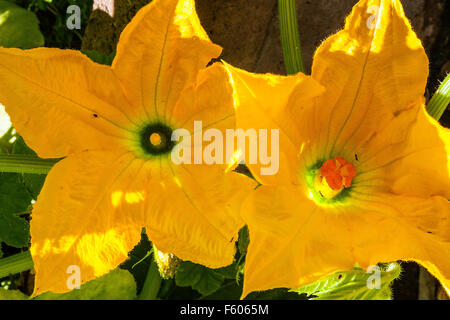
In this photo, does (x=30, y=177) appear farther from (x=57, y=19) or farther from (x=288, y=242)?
(x=288, y=242)

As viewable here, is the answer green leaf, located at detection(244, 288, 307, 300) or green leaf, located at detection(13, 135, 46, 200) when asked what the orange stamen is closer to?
green leaf, located at detection(244, 288, 307, 300)

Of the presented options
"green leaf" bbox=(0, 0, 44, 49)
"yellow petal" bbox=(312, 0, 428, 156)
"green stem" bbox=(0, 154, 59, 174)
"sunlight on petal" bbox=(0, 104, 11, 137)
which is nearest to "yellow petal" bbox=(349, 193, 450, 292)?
"yellow petal" bbox=(312, 0, 428, 156)

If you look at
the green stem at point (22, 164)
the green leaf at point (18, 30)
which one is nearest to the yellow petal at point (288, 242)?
the green stem at point (22, 164)

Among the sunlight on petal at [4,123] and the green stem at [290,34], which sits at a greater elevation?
the sunlight on petal at [4,123]

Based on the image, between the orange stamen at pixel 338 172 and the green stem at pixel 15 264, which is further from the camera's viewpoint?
the green stem at pixel 15 264

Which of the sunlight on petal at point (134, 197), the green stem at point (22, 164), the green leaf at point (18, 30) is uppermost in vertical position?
the green leaf at point (18, 30)

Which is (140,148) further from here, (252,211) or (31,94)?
(252,211)

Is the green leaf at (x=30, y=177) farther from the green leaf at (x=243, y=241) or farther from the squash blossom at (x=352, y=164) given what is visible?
the squash blossom at (x=352, y=164)

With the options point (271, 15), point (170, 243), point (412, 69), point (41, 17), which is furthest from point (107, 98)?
Result: point (41, 17)
